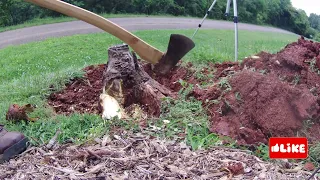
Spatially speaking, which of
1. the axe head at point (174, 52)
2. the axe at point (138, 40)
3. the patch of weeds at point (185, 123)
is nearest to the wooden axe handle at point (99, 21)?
the axe at point (138, 40)

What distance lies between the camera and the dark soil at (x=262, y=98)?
10.5 feet

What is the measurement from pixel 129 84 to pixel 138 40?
0.63 metres

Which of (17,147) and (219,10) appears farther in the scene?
(219,10)

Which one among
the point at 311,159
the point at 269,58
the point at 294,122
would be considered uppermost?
the point at 269,58

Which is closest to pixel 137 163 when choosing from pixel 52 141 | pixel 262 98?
pixel 52 141

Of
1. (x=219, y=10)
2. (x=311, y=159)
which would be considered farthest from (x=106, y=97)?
(x=219, y=10)

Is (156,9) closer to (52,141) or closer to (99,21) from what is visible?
(99,21)

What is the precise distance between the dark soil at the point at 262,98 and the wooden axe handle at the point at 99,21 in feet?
1.82

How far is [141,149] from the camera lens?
305 cm

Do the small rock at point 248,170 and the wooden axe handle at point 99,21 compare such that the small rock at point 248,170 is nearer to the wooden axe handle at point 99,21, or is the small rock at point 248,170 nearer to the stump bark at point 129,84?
the stump bark at point 129,84

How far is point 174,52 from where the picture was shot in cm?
483

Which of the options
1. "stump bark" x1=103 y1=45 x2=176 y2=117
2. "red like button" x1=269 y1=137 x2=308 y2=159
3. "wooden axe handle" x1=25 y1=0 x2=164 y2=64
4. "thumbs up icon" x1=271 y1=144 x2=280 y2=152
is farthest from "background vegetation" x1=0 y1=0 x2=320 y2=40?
"thumbs up icon" x1=271 y1=144 x2=280 y2=152

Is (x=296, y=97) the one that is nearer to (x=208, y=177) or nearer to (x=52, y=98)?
(x=208, y=177)

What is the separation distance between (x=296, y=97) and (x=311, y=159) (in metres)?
0.57
